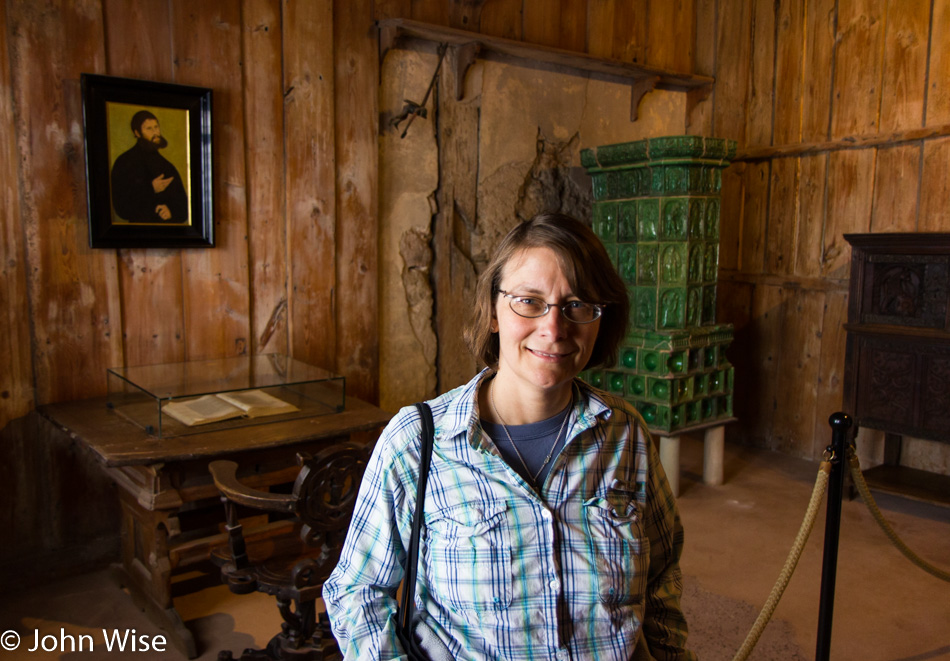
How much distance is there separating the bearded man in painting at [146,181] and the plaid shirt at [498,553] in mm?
2394

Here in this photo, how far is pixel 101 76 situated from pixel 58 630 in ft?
7.46

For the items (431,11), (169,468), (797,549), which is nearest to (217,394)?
(169,468)

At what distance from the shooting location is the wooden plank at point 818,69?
485cm

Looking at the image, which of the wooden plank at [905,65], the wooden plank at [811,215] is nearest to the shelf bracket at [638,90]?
the wooden plank at [811,215]

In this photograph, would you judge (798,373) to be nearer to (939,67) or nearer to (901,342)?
(901,342)

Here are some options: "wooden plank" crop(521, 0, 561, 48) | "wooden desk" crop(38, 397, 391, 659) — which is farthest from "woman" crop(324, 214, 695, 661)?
"wooden plank" crop(521, 0, 561, 48)

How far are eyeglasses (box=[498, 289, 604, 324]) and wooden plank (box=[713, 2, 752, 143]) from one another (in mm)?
4427

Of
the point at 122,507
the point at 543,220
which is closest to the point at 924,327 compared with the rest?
the point at 543,220

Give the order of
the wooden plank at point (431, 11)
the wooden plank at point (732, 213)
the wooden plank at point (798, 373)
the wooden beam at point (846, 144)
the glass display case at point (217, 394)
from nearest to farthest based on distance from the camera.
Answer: the glass display case at point (217, 394) < the wooden plank at point (431, 11) < the wooden beam at point (846, 144) < the wooden plank at point (798, 373) < the wooden plank at point (732, 213)

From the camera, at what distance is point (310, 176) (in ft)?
12.5

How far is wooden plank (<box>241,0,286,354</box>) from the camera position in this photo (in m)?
3.60

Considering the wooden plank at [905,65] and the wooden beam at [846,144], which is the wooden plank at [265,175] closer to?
the wooden beam at [846,144]

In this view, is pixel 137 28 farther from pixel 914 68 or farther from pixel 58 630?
pixel 914 68

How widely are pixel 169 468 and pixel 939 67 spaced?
4636 mm
